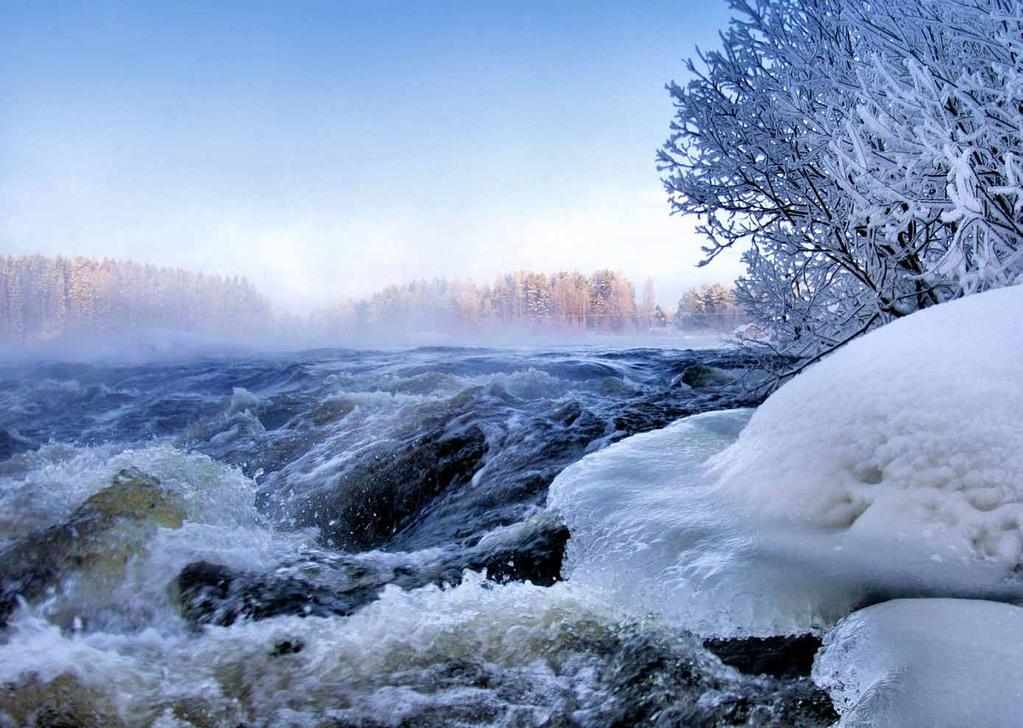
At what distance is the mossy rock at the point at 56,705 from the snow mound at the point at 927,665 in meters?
2.17

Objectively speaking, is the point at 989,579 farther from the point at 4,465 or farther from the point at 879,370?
the point at 4,465

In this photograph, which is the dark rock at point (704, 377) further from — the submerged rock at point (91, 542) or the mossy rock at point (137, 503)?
the submerged rock at point (91, 542)

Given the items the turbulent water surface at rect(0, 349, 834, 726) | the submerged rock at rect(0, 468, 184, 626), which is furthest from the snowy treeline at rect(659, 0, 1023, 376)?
the submerged rock at rect(0, 468, 184, 626)

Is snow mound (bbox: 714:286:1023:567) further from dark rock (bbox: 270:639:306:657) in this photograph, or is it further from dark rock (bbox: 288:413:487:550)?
dark rock (bbox: 288:413:487:550)

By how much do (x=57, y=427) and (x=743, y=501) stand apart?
45.8 feet

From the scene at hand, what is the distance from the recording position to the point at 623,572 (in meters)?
2.40

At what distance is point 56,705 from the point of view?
1.83m

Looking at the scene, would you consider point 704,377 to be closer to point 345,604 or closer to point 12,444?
point 345,604

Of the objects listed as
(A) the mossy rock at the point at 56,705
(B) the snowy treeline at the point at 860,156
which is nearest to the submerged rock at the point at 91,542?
(A) the mossy rock at the point at 56,705

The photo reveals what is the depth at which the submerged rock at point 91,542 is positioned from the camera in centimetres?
297

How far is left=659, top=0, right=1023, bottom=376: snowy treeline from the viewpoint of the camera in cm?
341

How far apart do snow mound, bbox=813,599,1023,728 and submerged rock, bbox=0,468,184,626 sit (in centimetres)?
326

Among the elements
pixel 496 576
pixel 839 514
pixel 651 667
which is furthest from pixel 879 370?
pixel 496 576

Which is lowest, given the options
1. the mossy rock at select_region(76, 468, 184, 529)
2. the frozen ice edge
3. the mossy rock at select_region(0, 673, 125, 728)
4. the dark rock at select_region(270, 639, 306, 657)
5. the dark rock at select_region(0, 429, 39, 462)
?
the dark rock at select_region(0, 429, 39, 462)
